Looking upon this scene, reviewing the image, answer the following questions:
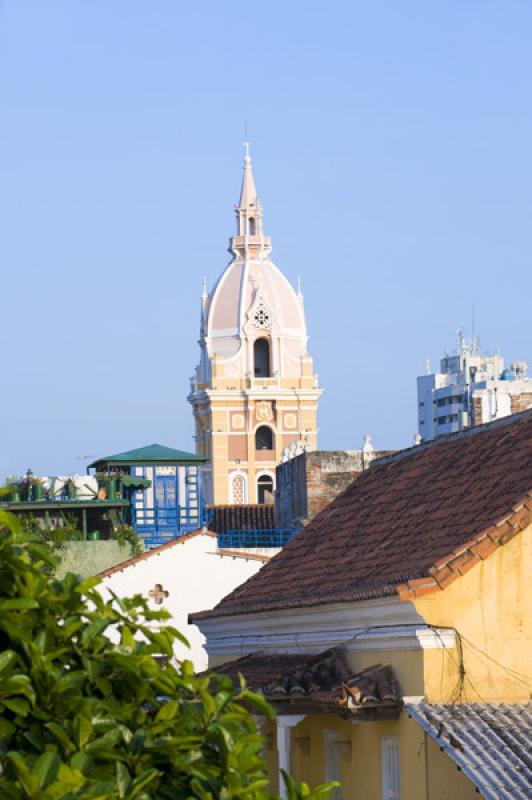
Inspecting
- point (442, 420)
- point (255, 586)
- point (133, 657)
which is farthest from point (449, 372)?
point (133, 657)

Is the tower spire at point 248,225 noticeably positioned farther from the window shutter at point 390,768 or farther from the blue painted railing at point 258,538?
the window shutter at point 390,768

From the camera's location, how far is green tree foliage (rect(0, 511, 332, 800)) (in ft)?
22.1

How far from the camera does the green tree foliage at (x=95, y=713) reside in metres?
6.72

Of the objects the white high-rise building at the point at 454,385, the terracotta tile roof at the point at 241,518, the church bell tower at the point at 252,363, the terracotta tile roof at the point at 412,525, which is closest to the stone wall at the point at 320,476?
the terracotta tile roof at the point at 241,518

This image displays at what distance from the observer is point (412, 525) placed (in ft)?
62.6

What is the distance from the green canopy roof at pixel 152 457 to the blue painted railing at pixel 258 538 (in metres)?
3.23

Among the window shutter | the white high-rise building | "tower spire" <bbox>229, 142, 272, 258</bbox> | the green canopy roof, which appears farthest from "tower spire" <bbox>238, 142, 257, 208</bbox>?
the window shutter

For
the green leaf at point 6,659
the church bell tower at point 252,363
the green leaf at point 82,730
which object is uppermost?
the church bell tower at point 252,363

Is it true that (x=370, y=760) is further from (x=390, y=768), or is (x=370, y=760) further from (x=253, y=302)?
(x=253, y=302)

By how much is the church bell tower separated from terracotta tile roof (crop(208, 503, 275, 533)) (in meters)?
63.2

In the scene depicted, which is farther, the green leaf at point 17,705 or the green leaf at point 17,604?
the green leaf at point 17,604

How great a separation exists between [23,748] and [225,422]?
119059 mm

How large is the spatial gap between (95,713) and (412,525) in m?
12.3

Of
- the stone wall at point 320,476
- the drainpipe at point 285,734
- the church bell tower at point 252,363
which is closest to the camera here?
the drainpipe at point 285,734
